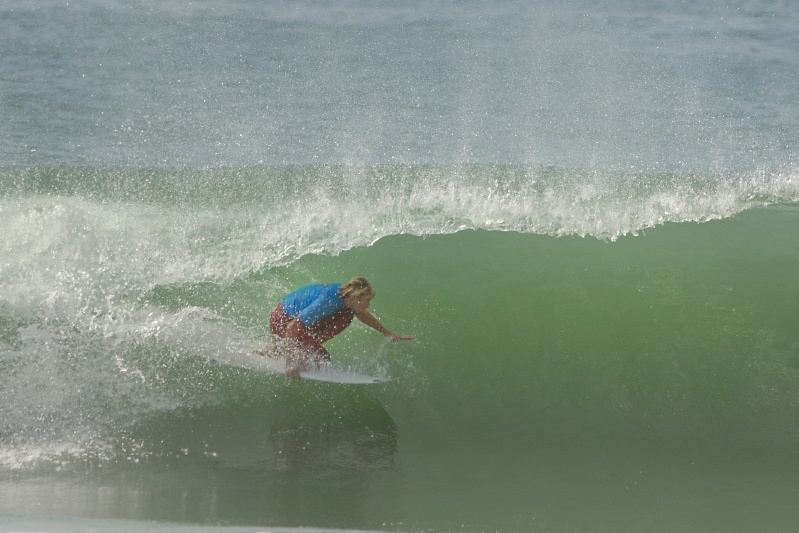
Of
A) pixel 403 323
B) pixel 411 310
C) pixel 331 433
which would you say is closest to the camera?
pixel 331 433

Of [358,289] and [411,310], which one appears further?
[411,310]

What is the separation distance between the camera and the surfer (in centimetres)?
445

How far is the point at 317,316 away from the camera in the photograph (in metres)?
4.46

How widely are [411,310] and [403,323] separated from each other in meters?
0.15

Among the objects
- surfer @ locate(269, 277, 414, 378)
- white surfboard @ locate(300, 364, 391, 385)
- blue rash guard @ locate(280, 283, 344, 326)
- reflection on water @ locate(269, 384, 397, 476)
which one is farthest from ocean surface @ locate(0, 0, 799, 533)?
blue rash guard @ locate(280, 283, 344, 326)

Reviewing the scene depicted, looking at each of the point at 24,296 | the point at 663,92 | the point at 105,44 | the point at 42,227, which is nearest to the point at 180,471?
the point at 24,296

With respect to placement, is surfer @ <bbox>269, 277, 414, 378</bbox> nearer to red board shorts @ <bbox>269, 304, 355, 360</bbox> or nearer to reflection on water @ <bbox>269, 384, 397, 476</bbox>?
red board shorts @ <bbox>269, 304, 355, 360</bbox>

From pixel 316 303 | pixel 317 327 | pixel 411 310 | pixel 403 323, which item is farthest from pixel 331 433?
pixel 411 310

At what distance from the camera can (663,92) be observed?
985 centimetres

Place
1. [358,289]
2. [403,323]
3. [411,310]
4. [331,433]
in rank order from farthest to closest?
[411,310] < [403,323] < [331,433] < [358,289]

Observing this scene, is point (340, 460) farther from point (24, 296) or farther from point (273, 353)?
point (24, 296)

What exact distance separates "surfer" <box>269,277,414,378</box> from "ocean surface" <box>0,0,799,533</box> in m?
0.30

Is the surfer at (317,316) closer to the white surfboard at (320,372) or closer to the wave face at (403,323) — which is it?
the white surfboard at (320,372)

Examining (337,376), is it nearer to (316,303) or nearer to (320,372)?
(320,372)
